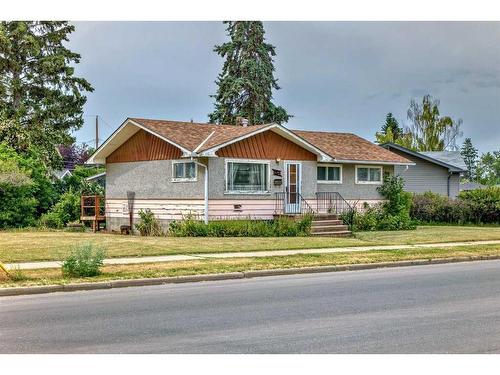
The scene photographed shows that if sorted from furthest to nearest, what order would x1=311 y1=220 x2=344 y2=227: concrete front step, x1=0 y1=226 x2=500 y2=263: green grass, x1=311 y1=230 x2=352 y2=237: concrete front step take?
x1=311 y1=220 x2=344 y2=227: concrete front step < x1=311 y1=230 x2=352 y2=237: concrete front step < x1=0 y1=226 x2=500 y2=263: green grass

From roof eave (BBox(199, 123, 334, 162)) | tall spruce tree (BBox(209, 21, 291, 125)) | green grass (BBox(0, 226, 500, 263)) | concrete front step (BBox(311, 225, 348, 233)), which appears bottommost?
green grass (BBox(0, 226, 500, 263))

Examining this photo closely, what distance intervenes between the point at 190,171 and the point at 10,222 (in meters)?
10.4

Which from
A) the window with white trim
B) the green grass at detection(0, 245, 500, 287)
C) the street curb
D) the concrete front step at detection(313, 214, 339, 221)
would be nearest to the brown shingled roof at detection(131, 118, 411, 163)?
the window with white trim

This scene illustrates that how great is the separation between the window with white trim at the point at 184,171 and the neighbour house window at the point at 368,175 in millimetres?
8758

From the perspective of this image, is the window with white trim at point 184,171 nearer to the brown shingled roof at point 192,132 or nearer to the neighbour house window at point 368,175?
the brown shingled roof at point 192,132

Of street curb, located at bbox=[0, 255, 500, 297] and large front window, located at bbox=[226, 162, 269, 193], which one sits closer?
street curb, located at bbox=[0, 255, 500, 297]

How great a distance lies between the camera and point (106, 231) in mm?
34438

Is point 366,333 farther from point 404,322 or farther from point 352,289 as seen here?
point 352,289

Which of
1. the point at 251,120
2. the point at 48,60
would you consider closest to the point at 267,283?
the point at 48,60

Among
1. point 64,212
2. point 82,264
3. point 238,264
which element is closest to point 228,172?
point 64,212

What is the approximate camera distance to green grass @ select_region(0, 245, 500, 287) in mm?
14594

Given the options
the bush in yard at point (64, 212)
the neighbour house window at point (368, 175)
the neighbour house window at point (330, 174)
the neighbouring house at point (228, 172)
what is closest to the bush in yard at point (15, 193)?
the bush in yard at point (64, 212)

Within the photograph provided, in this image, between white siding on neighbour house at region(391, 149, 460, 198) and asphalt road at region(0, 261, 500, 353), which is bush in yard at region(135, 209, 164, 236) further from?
white siding on neighbour house at region(391, 149, 460, 198)

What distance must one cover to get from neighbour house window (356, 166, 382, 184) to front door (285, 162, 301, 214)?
13.2ft
